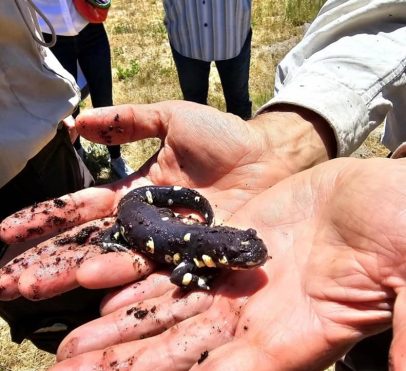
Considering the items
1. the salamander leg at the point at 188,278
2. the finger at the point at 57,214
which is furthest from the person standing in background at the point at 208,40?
the salamander leg at the point at 188,278

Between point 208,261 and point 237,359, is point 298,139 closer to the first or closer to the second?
point 208,261

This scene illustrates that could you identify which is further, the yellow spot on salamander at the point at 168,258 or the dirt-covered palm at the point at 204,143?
the dirt-covered palm at the point at 204,143

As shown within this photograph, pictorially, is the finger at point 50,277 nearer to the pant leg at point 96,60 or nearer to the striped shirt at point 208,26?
the pant leg at point 96,60

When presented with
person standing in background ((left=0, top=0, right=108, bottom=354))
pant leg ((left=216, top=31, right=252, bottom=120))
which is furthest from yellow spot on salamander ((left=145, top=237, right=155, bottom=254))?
pant leg ((left=216, top=31, right=252, bottom=120))

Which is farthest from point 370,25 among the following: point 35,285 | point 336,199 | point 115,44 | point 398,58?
point 115,44

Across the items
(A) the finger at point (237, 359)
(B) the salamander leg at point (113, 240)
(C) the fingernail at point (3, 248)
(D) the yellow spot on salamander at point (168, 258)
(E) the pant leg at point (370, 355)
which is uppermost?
(A) the finger at point (237, 359)

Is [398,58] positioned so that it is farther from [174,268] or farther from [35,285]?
[35,285]

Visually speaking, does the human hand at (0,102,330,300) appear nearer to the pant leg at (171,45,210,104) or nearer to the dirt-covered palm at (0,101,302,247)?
the dirt-covered palm at (0,101,302,247)
